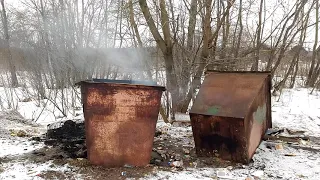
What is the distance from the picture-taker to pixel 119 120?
3.95 metres

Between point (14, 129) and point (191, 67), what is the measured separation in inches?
170

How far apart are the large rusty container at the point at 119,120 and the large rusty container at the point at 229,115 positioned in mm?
749

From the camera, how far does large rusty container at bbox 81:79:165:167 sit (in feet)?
12.7

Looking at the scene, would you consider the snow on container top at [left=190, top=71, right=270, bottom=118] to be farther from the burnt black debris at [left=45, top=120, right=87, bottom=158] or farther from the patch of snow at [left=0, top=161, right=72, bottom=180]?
the patch of snow at [left=0, top=161, right=72, bottom=180]

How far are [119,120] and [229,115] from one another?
157 centimetres

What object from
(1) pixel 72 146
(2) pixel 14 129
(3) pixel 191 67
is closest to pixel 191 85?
(3) pixel 191 67

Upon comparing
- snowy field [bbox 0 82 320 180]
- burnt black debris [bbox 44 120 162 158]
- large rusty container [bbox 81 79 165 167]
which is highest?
large rusty container [bbox 81 79 165 167]

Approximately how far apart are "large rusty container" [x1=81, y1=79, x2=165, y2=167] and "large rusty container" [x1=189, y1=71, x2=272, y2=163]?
75cm

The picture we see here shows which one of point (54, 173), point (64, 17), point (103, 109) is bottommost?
point (54, 173)

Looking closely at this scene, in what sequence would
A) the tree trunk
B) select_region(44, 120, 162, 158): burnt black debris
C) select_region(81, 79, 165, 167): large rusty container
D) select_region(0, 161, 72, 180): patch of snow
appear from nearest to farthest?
select_region(0, 161, 72, 180): patch of snow, select_region(81, 79, 165, 167): large rusty container, select_region(44, 120, 162, 158): burnt black debris, the tree trunk

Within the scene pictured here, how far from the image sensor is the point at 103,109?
3922 mm

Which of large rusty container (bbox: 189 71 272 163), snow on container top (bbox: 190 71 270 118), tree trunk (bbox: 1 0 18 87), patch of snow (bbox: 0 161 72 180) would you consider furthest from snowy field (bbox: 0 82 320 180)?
tree trunk (bbox: 1 0 18 87)

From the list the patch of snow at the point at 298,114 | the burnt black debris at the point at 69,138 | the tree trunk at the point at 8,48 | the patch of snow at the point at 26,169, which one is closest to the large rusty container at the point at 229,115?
the burnt black debris at the point at 69,138

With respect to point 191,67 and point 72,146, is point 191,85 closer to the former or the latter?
point 191,67
